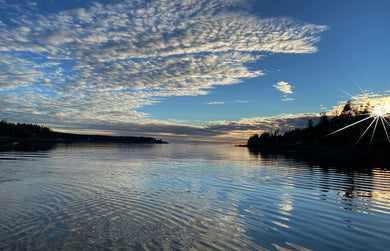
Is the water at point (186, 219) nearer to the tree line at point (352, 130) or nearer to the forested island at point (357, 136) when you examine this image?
the forested island at point (357, 136)

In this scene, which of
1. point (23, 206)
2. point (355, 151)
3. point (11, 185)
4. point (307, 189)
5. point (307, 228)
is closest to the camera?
point (307, 228)

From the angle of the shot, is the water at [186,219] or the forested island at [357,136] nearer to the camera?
the water at [186,219]

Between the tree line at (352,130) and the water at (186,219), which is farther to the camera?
the tree line at (352,130)

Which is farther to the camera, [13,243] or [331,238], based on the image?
[331,238]

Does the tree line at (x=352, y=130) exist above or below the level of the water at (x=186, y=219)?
above

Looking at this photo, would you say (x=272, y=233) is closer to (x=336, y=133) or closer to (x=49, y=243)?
(x=49, y=243)

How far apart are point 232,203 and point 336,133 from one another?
16800 centimetres

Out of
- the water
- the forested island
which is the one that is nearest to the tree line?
the forested island

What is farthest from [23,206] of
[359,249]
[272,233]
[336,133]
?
[336,133]

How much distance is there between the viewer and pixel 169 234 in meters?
10.8

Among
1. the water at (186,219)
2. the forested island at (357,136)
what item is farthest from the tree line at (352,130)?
the water at (186,219)

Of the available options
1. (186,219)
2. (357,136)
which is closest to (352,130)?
(357,136)

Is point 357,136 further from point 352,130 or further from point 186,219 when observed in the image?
point 186,219

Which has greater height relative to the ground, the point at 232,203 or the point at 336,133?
the point at 336,133
